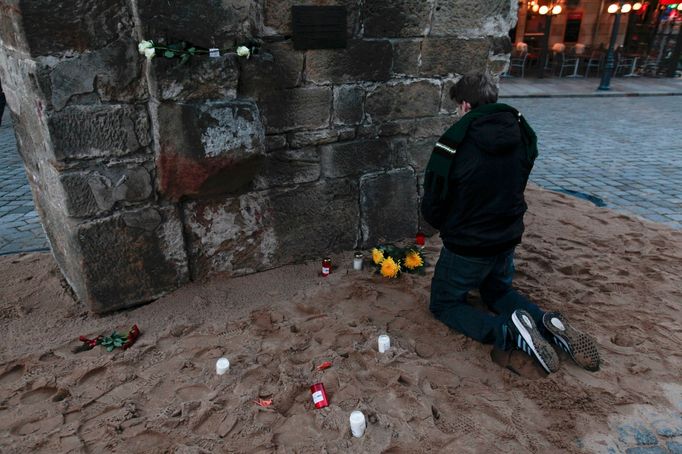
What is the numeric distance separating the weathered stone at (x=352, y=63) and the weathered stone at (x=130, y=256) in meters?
1.36

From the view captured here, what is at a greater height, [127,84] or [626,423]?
[127,84]

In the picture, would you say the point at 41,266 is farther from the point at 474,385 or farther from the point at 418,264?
the point at 474,385

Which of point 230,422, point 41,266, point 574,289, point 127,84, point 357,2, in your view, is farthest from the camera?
point 41,266

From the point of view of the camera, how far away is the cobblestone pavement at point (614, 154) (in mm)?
5434

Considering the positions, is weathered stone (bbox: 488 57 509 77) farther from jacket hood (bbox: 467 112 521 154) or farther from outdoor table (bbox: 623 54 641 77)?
outdoor table (bbox: 623 54 641 77)

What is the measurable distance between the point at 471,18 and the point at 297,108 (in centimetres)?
158

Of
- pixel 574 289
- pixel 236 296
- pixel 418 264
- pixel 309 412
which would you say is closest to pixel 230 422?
pixel 309 412

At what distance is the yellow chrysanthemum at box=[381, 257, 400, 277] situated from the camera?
357cm

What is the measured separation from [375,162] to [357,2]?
3.78 feet

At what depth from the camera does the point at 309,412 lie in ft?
7.67

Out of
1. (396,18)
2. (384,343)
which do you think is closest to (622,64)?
(396,18)

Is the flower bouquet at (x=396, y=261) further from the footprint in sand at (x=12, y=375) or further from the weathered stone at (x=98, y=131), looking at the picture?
the footprint in sand at (x=12, y=375)

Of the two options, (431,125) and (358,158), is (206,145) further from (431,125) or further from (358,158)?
(431,125)

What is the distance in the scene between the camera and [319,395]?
2387mm
